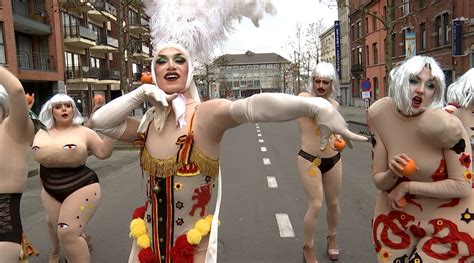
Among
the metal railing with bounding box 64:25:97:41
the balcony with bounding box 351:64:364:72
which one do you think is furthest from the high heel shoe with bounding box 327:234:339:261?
the balcony with bounding box 351:64:364:72

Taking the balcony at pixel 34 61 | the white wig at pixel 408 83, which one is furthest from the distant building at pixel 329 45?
the white wig at pixel 408 83

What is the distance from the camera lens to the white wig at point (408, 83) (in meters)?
2.47

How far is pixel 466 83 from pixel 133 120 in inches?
92.5

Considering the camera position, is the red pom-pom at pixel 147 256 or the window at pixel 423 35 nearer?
the red pom-pom at pixel 147 256

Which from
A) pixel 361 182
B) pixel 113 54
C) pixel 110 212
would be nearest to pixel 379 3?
pixel 113 54

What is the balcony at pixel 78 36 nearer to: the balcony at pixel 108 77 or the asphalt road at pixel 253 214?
the balcony at pixel 108 77

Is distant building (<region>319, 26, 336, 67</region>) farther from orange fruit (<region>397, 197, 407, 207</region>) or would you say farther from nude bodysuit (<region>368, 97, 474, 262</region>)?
orange fruit (<region>397, 197, 407, 207</region>)

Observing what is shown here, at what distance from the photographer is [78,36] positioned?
106 ft

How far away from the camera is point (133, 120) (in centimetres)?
281

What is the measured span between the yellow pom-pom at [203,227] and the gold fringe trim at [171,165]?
11.2 inches

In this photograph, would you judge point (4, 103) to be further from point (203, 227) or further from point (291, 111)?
point (291, 111)

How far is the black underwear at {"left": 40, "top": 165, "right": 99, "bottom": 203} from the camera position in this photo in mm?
3834

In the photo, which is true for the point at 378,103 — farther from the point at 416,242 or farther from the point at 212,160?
the point at 212,160

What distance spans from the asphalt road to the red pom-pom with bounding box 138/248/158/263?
66.3 inches
